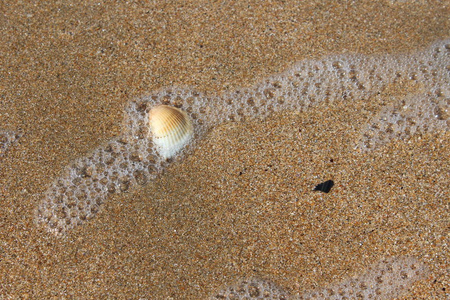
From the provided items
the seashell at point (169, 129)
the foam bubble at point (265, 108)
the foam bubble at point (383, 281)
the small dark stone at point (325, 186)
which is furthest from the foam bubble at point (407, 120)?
the seashell at point (169, 129)

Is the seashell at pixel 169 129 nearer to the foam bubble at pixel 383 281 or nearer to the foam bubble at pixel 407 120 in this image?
the foam bubble at pixel 407 120

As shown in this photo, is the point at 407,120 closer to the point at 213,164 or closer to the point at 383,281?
the point at 383,281

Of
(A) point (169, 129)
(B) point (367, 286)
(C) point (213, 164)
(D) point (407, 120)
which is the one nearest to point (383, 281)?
Answer: (B) point (367, 286)

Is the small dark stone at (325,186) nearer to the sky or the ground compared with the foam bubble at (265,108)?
nearer to the ground

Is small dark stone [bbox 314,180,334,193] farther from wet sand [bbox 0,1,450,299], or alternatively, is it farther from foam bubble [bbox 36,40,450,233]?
foam bubble [bbox 36,40,450,233]

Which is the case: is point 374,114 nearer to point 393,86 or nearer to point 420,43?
point 393,86

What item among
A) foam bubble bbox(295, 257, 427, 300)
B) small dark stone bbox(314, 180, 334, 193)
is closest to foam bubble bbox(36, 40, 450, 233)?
small dark stone bbox(314, 180, 334, 193)

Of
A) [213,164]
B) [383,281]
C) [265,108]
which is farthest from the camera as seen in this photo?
[265,108]
